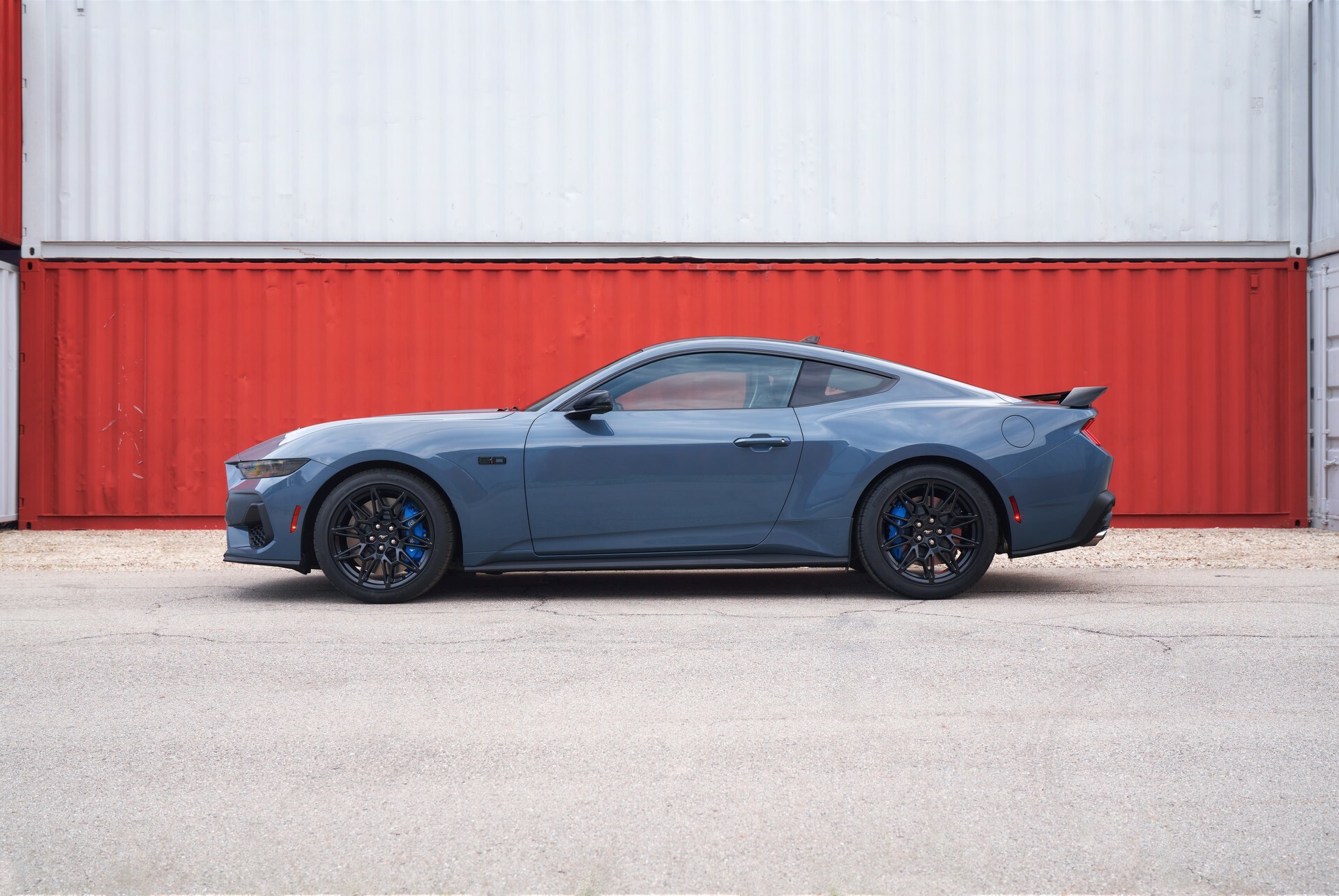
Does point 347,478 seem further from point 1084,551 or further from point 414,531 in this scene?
point 1084,551

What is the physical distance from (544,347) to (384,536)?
15.0ft

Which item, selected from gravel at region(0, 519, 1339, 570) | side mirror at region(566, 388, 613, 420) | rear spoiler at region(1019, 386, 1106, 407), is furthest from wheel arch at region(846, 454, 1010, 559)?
gravel at region(0, 519, 1339, 570)

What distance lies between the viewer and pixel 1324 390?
9.80 m

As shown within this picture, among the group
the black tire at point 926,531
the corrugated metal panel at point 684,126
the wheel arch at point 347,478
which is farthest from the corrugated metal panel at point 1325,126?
the wheel arch at point 347,478

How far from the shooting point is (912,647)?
441 centimetres

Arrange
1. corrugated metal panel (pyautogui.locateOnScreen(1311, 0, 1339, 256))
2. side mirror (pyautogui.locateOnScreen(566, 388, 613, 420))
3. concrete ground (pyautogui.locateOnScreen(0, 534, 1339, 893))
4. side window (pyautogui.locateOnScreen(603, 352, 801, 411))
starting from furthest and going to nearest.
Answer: corrugated metal panel (pyautogui.locateOnScreen(1311, 0, 1339, 256)) < side window (pyautogui.locateOnScreen(603, 352, 801, 411)) < side mirror (pyautogui.locateOnScreen(566, 388, 613, 420)) < concrete ground (pyautogui.locateOnScreen(0, 534, 1339, 893))

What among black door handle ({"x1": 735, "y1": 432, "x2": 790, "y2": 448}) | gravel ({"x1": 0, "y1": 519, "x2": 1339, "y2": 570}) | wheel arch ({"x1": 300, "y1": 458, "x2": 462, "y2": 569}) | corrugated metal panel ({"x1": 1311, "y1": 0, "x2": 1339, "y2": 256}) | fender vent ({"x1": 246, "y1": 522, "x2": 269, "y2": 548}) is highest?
corrugated metal panel ({"x1": 1311, "y1": 0, "x2": 1339, "y2": 256})

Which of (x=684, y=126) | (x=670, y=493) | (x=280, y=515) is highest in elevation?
(x=684, y=126)

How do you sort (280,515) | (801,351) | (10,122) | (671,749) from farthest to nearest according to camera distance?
(10,122) → (801,351) → (280,515) → (671,749)

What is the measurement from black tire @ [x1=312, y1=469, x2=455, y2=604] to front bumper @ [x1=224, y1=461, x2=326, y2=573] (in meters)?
0.09

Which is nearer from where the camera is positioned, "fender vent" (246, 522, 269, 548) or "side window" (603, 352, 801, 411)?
"fender vent" (246, 522, 269, 548)

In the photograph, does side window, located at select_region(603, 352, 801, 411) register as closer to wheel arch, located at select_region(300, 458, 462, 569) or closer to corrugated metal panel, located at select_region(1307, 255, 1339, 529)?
wheel arch, located at select_region(300, 458, 462, 569)

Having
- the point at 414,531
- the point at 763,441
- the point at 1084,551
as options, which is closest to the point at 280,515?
the point at 414,531

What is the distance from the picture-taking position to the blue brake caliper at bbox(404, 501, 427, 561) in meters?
5.54
